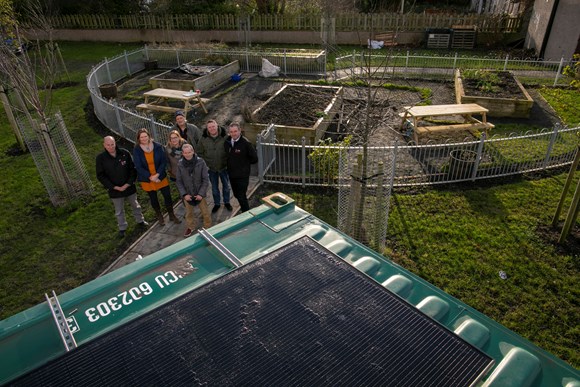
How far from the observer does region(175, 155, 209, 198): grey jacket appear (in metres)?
6.41

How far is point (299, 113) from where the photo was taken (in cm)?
1127

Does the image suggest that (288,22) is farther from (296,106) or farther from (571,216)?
(571,216)

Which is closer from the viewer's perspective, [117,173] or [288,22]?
[117,173]

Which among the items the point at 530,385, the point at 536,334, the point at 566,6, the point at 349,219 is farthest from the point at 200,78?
the point at 566,6

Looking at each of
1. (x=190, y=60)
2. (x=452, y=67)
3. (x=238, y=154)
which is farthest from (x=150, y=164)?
(x=452, y=67)

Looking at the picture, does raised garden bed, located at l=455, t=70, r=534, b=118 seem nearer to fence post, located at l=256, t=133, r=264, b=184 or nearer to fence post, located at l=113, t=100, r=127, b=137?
fence post, located at l=256, t=133, r=264, b=184

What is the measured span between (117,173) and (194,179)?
4.36 ft

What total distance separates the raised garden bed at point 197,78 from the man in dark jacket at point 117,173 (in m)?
8.72

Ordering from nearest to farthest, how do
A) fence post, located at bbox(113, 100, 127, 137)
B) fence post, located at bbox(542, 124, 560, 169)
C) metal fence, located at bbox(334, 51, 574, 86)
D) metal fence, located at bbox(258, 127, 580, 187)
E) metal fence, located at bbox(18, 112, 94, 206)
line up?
metal fence, located at bbox(18, 112, 94, 206) < metal fence, located at bbox(258, 127, 580, 187) < fence post, located at bbox(542, 124, 560, 169) < fence post, located at bbox(113, 100, 127, 137) < metal fence, located at bbox(334, 51, 574, 86)

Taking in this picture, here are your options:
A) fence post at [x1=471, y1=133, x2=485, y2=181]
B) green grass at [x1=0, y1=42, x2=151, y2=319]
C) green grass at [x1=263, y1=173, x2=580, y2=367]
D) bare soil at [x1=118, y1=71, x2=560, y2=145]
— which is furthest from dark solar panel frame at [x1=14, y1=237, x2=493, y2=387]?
bare soil at [x1=118, y1=71, x2=560, y2=145]

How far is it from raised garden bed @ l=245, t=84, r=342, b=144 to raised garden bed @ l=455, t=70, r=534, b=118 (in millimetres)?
4487

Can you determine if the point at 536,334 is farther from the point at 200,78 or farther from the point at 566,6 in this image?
the point at 566,6

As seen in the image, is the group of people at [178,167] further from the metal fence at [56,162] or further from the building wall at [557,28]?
the building wall at [557,28]

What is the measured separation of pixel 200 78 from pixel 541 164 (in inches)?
463
